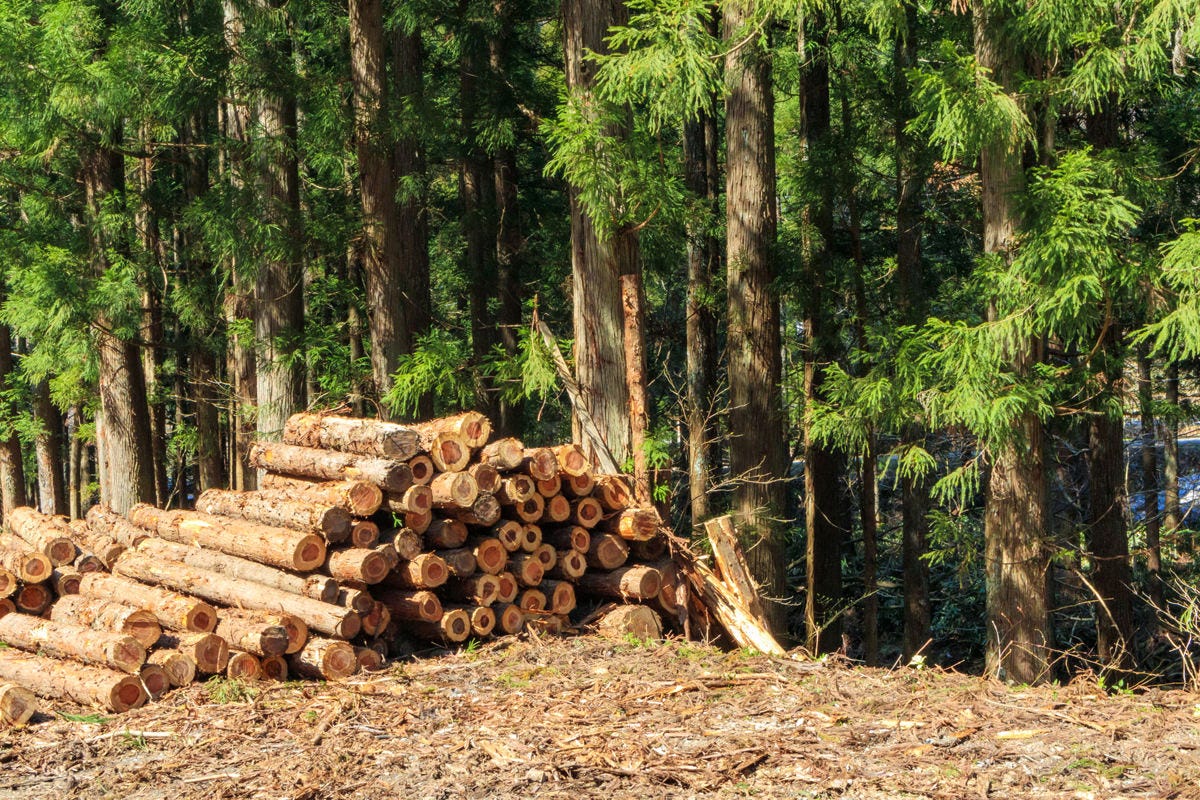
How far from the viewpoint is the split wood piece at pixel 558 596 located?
929cm

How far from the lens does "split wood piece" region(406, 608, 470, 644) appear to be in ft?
28.9

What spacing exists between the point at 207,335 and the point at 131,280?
78.1 inches

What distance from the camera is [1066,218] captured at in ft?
31.0

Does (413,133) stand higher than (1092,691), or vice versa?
(413,133)

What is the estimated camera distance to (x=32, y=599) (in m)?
9.83

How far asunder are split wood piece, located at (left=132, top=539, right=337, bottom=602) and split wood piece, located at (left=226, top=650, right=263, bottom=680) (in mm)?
590

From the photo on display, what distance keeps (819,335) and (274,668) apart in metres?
8.68

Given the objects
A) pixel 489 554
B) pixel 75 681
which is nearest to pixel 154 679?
pixel 75 681

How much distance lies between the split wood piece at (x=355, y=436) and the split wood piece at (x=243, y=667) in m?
1.78

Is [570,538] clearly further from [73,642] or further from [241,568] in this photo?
[73,642]

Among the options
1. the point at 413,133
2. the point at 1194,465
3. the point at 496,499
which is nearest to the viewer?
the point at 496,499

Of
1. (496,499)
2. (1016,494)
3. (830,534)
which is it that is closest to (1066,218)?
(1016,494)

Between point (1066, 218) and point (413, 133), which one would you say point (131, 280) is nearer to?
point (413, 133)

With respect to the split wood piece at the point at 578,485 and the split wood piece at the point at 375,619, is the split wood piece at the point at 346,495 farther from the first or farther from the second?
the split wood piece at the point at 578,485
